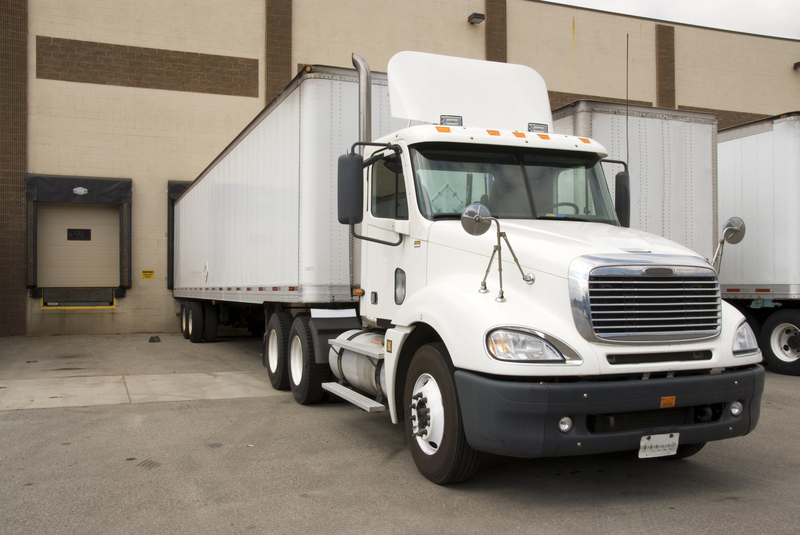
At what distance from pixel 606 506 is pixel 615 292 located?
141cm

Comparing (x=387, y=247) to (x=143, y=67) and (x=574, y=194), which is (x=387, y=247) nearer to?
(x=574, y=194)

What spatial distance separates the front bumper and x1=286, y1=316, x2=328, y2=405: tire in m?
3.61

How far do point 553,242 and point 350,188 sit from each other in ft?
5.87

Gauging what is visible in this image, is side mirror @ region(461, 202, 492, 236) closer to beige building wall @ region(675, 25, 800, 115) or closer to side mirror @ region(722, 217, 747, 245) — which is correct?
side mirror @ region(722, 217, 747, 245)

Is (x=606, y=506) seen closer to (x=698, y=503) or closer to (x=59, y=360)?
(x=698, y=503)

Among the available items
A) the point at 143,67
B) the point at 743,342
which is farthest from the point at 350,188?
the point at 143,67

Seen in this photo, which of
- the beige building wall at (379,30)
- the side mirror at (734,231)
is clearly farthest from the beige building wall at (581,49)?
the side mirror at (734,231)

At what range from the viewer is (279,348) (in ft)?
29.7

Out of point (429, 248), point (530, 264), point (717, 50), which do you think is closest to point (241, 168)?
point (429, 248)

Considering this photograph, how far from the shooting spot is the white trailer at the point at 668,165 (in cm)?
1021

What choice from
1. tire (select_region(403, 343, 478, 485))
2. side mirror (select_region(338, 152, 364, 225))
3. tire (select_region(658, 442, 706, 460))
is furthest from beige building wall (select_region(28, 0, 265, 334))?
tire (select_region(658, 442, 706, 460))

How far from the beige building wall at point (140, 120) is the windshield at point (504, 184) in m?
16.5

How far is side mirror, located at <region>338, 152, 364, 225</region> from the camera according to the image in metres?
5.86

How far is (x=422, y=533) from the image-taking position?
13.7 feet
